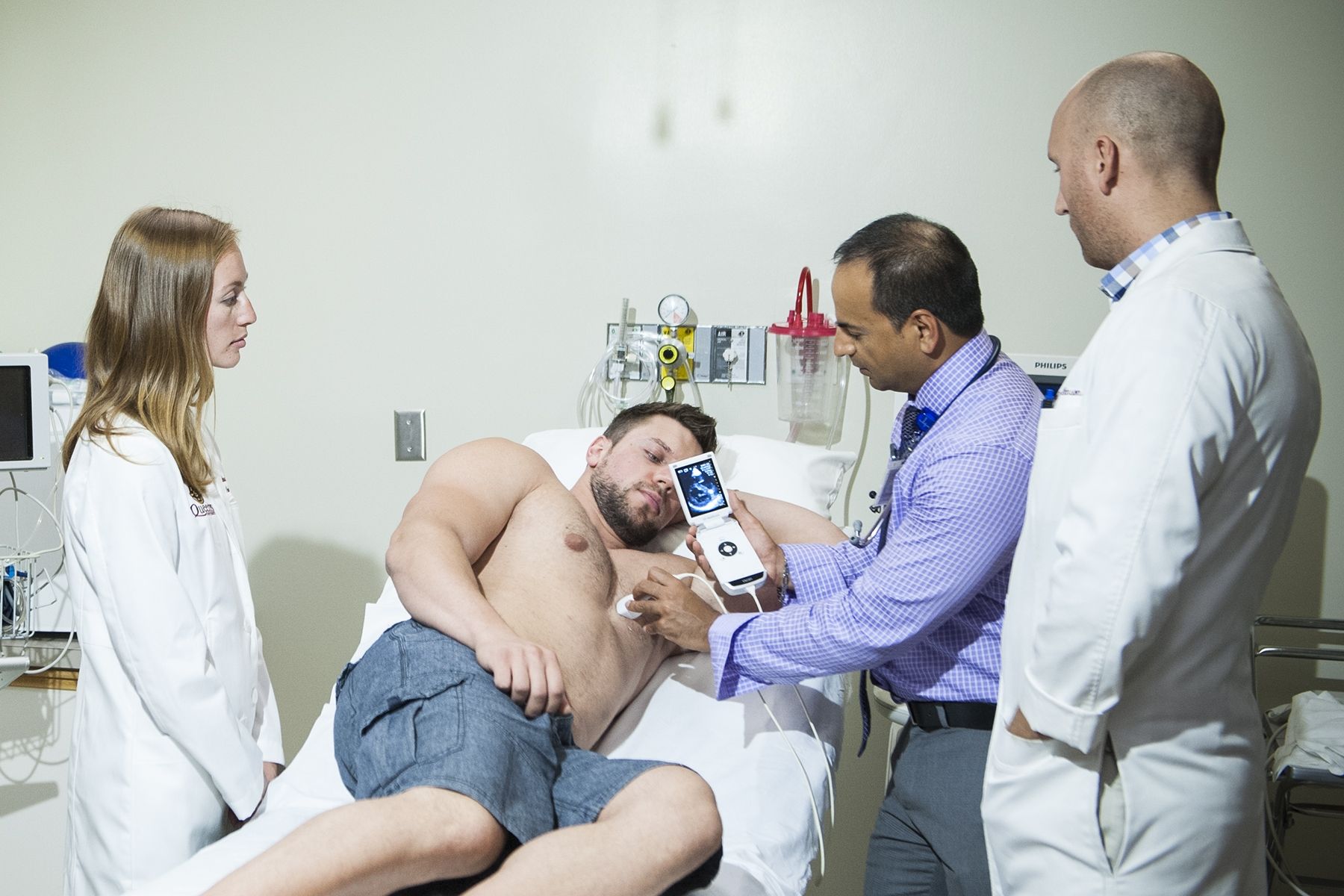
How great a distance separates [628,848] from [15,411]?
1.59 metres

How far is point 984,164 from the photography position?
2.42 meters

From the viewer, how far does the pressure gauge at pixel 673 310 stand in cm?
253

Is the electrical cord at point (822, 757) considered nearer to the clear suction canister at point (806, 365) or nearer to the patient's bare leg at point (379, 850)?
the patient's bare leg at point (379, 850)

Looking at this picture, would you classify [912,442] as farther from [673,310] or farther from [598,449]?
[673,310]

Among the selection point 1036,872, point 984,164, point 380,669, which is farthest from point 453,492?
point 984,164

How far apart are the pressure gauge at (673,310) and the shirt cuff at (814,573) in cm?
86

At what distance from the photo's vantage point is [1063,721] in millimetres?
1108

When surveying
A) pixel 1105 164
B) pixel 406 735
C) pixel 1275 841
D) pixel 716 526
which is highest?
pixel 1105 164

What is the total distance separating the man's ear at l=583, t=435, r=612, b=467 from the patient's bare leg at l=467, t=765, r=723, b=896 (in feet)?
2.78

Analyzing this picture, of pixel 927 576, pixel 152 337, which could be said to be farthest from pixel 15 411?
pixel 927 576

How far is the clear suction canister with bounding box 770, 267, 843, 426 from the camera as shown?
2439 millimetres

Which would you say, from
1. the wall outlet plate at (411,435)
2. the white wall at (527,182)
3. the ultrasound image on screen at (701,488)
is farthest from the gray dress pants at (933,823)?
the wall outlet plate at (411,435)

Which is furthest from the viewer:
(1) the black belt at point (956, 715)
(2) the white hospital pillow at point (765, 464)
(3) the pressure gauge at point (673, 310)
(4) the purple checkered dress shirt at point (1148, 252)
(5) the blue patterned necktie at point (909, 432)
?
(3) the pressure gauge at point (673, 310)

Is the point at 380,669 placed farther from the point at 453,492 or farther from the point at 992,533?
the point at 992,533
